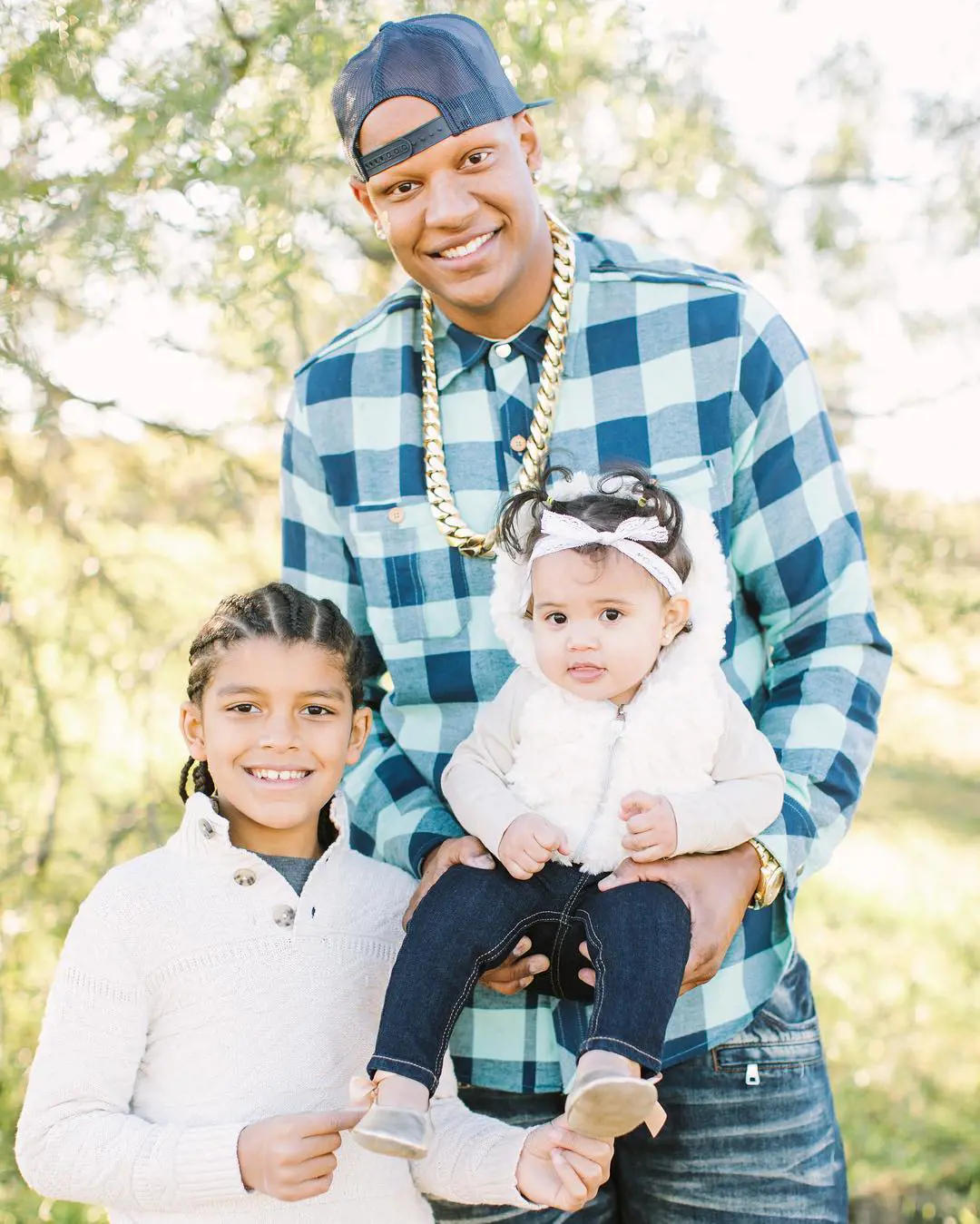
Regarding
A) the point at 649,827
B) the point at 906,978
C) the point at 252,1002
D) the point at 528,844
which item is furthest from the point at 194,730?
the point at 906,978

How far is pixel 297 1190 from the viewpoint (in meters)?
1.52

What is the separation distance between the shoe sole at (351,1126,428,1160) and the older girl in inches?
4.4

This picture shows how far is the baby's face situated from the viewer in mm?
1733

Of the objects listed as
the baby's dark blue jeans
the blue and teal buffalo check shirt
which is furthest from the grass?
the baby's dark blue jeans

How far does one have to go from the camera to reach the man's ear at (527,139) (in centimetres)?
205

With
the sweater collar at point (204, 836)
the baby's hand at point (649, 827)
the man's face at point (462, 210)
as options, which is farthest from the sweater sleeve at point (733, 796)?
the man's face at point (462, 210)

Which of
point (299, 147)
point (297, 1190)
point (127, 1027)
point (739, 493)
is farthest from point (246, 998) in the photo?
point (299, 147)

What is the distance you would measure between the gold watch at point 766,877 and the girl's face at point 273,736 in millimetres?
615

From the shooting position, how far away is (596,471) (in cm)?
196

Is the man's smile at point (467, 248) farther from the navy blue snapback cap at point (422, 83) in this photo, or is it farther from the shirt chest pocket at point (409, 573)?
the shirt chest pocket at point (409, 573)

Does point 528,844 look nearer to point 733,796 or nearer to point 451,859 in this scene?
point 451,859

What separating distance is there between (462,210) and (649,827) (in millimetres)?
967

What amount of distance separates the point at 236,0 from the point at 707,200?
1418mm

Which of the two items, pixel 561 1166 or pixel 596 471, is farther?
pixel 596 471
